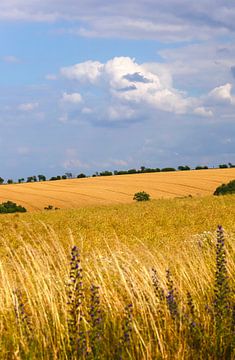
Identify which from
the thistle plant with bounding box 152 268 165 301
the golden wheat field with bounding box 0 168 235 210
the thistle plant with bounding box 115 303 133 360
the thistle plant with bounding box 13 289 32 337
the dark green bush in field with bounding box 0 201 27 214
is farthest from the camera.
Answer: the golden wheat field with bounding box 0 168 235 210

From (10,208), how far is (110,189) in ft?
53.6

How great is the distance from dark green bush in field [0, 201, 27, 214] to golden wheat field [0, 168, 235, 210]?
1654 millimetres

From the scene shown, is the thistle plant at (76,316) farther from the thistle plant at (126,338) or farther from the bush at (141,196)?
the bush at (141,196)

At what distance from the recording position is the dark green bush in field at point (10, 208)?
164 feet

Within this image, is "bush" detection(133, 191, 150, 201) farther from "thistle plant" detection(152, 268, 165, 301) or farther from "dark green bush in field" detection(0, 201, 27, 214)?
"thistle plant" detection(152, 268, 165, 301)

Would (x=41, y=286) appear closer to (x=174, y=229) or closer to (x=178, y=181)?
(x=174, y=229)

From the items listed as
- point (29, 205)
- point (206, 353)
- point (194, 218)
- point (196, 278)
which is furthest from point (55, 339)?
point (29, 205)

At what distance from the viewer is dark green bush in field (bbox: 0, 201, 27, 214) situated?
49906mm

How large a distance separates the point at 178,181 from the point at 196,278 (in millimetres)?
61255

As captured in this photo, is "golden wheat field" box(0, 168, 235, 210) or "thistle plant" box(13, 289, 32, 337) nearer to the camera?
"thistle plant" box(13, 289, 32, 337)

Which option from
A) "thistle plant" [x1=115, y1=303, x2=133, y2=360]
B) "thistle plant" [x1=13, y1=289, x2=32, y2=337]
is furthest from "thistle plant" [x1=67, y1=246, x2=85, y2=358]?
"thistle plant" [x1=13, y1=289, x2=32, y2=337]

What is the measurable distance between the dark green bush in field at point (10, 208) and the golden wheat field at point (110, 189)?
1654mm

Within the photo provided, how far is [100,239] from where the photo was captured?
21469 millimetres

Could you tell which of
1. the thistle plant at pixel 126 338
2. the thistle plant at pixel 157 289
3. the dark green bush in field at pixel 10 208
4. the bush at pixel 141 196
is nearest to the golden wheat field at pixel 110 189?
the bush at pixel 141 196
